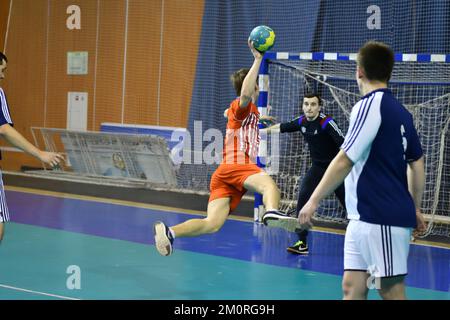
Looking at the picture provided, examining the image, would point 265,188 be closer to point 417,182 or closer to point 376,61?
point 417,182

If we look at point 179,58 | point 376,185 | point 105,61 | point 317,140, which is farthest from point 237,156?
point 105,61

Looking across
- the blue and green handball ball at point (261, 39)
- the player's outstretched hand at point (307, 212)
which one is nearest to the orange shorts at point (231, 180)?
the blue and green handball ball at point (261, 39)

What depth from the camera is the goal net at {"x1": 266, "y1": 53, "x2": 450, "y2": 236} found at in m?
11.5

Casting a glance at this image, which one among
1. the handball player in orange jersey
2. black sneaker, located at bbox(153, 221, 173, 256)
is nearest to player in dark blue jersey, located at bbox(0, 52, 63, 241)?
black sneaker, located at bbox(153, 221, 173, 256)

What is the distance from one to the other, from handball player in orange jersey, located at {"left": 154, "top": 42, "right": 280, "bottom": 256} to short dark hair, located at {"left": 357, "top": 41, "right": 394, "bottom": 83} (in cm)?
270

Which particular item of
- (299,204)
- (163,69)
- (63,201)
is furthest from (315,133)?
(163,69)

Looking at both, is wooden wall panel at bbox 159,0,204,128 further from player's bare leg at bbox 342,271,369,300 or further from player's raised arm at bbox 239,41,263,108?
player's bare leg at bbox 342,271,369,300

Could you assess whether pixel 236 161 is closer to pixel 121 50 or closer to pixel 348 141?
pixel 348 141

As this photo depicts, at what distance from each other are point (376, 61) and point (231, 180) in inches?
127

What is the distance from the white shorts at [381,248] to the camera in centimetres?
434

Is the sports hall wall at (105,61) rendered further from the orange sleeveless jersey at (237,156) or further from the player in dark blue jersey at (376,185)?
the player in dark blue jersey at (376,185)

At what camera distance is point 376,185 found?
4387 millimetres

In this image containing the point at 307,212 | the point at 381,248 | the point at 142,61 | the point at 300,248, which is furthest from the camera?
the point at 142,61

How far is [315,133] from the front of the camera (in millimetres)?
9250
